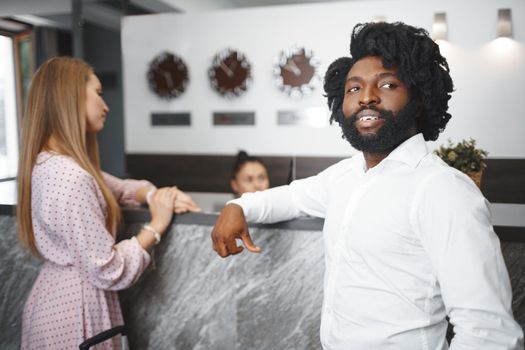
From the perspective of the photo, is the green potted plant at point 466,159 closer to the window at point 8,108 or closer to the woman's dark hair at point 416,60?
the woman's dark hair at point 416,60

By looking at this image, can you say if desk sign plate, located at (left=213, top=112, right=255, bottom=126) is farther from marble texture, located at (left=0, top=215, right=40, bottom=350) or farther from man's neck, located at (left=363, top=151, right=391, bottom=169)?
man's neck, located at (left=363, top=151, right=391, bottom=169)

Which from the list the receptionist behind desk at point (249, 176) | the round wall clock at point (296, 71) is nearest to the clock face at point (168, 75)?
the round wall clock at point (296, 71)

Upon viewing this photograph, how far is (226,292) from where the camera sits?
1698 millimetres

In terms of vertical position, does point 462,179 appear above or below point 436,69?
below

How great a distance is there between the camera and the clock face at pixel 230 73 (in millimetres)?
4160

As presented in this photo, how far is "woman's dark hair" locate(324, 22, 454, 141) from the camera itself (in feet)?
3.67

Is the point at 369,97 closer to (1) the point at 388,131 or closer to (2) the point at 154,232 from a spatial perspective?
(1) the point at 388,131

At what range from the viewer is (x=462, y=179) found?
3.30 feet

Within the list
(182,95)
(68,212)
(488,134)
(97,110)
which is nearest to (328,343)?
(68,212)

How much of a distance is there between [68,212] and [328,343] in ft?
2.56

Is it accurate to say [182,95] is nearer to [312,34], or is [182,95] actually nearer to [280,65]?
[280,65]

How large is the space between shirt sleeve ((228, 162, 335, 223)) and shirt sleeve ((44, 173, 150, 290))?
0.38 meters

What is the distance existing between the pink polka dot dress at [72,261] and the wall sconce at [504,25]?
6.89 ft

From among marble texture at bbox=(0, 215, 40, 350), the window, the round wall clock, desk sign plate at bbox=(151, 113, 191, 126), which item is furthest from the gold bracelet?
desk sign plate at bbox=(151, 113, 191, 126)
